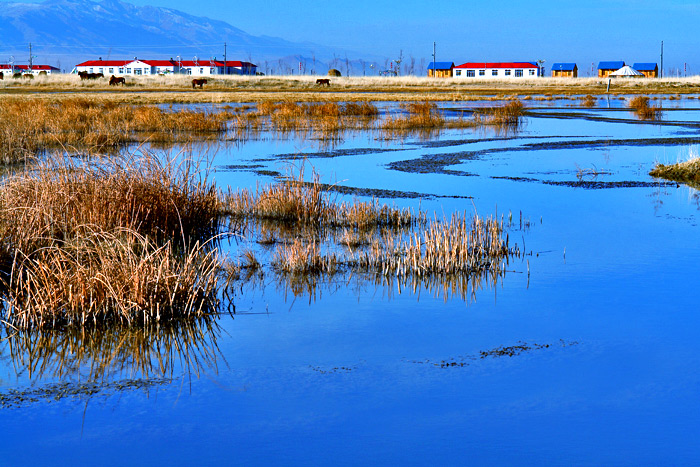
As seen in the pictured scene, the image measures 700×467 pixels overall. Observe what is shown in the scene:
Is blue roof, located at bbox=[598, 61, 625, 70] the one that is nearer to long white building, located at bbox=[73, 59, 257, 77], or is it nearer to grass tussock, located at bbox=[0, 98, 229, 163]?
long white building, located at bbox=[73, 59, 257, 77]

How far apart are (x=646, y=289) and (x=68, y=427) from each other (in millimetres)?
5939

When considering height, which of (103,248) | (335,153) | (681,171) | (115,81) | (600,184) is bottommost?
(103,248)

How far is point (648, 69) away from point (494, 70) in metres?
25.3

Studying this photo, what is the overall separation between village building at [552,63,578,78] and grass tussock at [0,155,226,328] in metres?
131

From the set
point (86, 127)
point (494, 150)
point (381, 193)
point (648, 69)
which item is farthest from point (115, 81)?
point (648, 69)

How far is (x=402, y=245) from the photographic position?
392 inches

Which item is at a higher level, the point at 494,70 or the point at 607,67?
the point at 607,67

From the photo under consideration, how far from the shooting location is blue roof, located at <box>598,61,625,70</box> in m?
134

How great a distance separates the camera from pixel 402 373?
6133mm

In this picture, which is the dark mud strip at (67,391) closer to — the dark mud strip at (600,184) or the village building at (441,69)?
the dark mud strip at (600,184)

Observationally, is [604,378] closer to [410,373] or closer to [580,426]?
[580,426]

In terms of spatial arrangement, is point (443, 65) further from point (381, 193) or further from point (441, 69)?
point (381, 193)

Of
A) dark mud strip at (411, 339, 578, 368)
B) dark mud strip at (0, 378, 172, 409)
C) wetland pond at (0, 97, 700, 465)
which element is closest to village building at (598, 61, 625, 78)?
wetland pond at (0, 97, 700, 465)

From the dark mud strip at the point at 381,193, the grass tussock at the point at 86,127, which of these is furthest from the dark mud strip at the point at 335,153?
the dark mud strip at the point at 381,193
